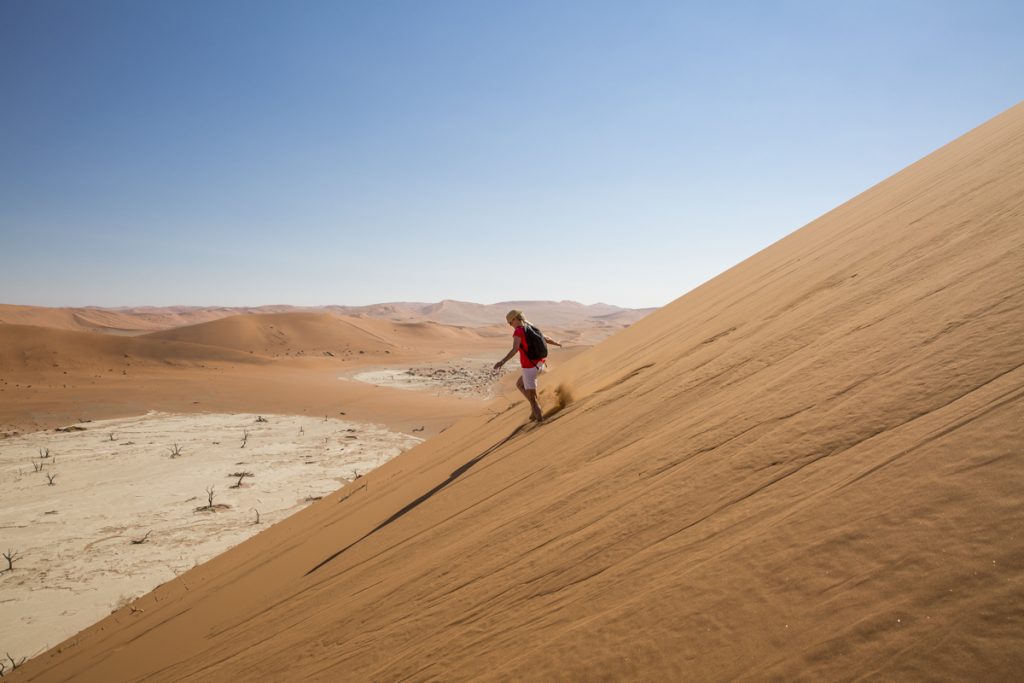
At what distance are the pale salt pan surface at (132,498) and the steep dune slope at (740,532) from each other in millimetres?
1297

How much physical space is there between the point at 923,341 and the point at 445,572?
220cm

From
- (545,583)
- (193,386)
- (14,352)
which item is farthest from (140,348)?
(545,583)

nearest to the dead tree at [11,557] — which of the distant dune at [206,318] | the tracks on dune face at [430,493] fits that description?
the tracks on dune face at [430,493]

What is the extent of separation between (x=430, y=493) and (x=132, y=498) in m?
6.46

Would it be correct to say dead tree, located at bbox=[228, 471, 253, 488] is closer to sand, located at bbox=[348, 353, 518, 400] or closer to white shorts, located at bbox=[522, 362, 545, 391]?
white shorts, located at bbox=[522, 362, 545, 391]

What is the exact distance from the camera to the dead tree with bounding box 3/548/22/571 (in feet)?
18.6

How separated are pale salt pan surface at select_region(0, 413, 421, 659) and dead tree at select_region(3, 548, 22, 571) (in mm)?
52

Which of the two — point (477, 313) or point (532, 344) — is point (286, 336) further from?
point (477, 313)

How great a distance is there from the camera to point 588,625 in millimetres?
1486

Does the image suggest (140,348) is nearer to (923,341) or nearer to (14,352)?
(14,352)

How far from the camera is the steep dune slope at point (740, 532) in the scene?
3.64 ft

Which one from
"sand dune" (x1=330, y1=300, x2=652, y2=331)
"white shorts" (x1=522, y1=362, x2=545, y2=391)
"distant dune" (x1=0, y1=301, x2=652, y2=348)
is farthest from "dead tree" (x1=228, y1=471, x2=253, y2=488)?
"sand dune" (x1=330, y1=300, x2=652, y2=331)

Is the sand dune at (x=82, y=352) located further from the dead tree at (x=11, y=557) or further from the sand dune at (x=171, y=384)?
the dead tree at (x=11, y=557)

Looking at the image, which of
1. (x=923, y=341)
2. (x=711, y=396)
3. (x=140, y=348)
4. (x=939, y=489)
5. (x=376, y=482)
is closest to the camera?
(x=939, y=489)
